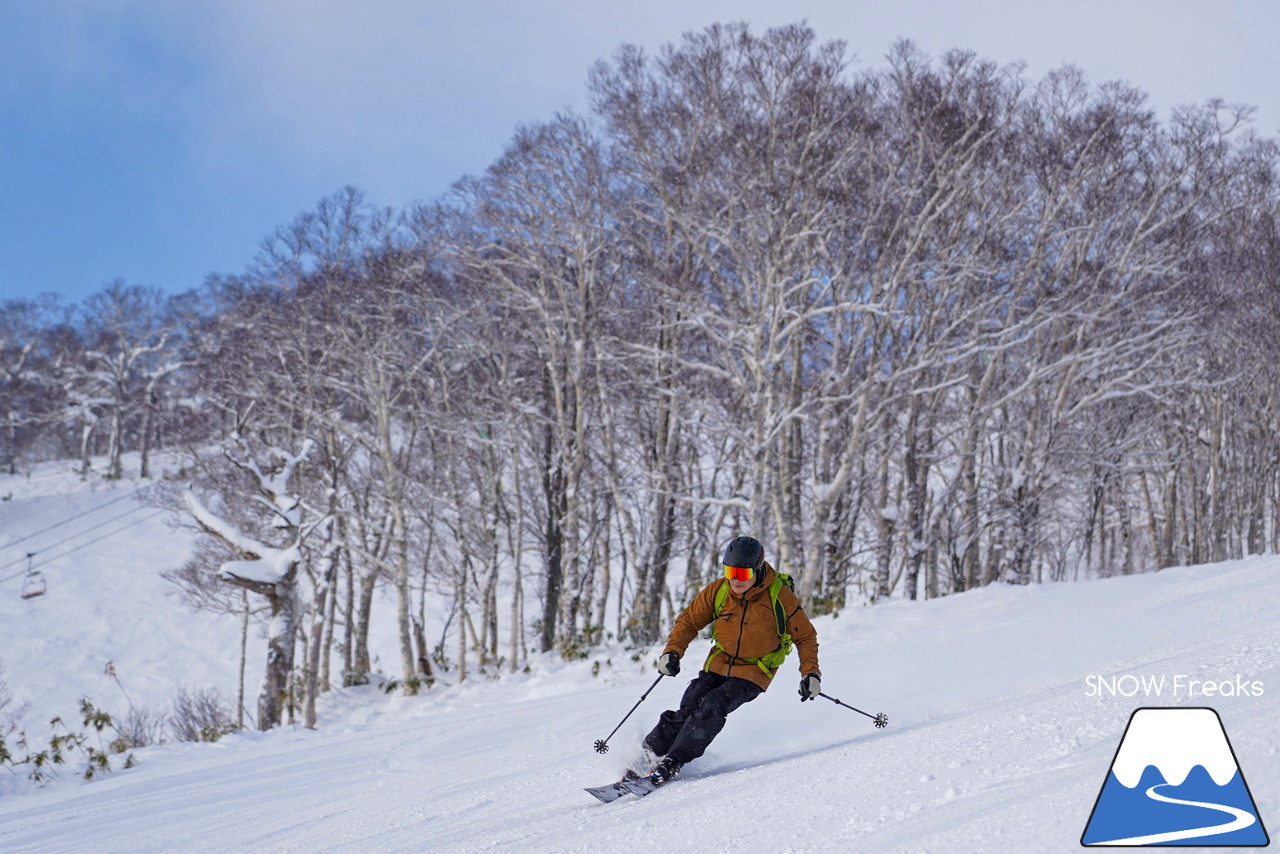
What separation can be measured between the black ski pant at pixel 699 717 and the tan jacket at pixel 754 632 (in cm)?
7

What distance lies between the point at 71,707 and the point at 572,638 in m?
15.0

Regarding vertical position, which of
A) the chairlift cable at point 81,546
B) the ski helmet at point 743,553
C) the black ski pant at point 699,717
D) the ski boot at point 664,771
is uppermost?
the chairlift cable at point 81,546

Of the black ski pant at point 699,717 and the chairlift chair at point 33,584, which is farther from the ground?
the chairlift chair at point 33,584

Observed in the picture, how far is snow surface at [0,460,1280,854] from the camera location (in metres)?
3.66

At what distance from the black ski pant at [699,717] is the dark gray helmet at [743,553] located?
714 millimetres

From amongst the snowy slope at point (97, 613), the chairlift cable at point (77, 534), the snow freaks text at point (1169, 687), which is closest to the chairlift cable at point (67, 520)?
the snowy slope at point (97, 613)

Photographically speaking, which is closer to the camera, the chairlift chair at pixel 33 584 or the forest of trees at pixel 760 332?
the forest of trees at pixel 760 332

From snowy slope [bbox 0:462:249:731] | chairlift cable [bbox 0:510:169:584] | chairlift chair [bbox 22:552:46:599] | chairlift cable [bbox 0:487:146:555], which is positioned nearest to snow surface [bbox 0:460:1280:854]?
snowy slope [bbox 0:462:249:731]

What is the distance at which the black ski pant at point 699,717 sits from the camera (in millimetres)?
5066

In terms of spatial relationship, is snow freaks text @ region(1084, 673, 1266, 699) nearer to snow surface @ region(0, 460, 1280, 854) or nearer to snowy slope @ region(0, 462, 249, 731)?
snow surface @ region(0, 460, 1280, 854)

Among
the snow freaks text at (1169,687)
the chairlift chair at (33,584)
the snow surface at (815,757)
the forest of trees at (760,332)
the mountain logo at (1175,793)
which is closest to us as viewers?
the mountain logo at (1175,793)

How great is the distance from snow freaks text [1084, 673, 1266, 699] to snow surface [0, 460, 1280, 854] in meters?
0.06

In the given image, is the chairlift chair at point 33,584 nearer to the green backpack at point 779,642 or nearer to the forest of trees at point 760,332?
the forest of trees at point 760,332

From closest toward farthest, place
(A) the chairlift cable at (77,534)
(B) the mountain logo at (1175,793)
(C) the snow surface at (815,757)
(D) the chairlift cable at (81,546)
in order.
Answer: (B) the mountain logo at (1175,793) < (C) the snow surface at (815,757) < (D) the chairlift cable at (81,546) < (A) the chairlift cable at (77,534)
